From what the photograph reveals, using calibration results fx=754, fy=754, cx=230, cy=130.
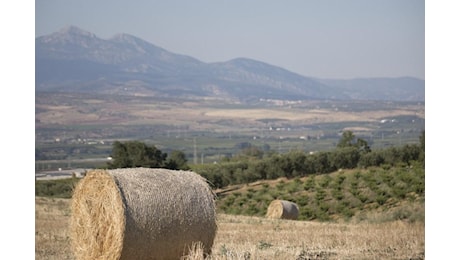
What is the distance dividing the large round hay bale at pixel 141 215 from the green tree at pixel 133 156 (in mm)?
14227

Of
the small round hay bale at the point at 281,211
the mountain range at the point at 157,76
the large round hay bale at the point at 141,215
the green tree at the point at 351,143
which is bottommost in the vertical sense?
the small round hay bale at the point at 281,211

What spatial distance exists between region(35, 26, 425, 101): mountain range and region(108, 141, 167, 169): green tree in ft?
72.5

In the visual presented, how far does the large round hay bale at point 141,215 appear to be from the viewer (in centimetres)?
539

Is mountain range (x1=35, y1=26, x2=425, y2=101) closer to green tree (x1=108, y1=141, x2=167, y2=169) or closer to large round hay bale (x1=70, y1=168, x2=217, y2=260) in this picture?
green tree (x1=108, y1=141, x2=167, y2=169)

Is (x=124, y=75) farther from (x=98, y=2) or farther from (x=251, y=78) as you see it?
(x=98, y=2)

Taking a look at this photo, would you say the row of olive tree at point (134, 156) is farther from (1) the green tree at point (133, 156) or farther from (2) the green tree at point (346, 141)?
(2) the green tree at point (346, 141)

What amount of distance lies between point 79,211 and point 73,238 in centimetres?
21

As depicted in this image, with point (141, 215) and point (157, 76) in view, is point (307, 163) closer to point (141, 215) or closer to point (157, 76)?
point (141, 215)

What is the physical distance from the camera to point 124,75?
188 feet

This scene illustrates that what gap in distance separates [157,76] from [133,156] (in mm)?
38066

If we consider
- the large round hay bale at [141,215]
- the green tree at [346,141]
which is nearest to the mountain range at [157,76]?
the green tree at [346,141]

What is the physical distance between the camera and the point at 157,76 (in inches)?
2286
